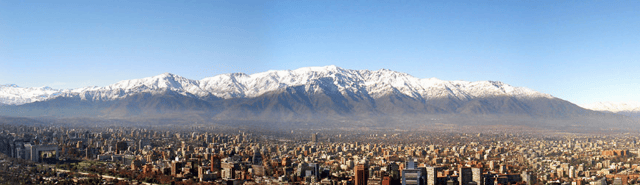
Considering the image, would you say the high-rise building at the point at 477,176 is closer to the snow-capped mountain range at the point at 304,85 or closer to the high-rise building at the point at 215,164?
the high-rise building at the point at 215,164

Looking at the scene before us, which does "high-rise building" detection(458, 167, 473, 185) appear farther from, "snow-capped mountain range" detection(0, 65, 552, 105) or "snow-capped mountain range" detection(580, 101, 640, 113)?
"snow-capped mountain range" detection(580, 101, 640, 113)

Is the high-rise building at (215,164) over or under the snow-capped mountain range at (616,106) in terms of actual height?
under

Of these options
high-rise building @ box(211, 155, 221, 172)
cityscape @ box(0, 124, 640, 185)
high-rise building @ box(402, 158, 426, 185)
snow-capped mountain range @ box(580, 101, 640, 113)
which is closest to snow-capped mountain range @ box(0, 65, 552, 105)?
snow-capped mountain range @ box(580, 101, 640, 113)

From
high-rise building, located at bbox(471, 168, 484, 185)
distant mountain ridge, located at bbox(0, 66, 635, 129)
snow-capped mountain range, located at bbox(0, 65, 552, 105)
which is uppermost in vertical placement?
snow-capped mountain range, located at bbox(0, 65, 552, 105)

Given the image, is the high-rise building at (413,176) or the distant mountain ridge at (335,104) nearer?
the high-rise building at (413,176)

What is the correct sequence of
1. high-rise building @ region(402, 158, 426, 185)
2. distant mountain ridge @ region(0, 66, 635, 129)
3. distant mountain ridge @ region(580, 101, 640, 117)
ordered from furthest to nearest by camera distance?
distant mountain ridge @ region(580, 101, 640, 117) < distant mountain ridge @ region(0, 66, 635, 129) < high-rise building @ region(402, 158, 426, 185)

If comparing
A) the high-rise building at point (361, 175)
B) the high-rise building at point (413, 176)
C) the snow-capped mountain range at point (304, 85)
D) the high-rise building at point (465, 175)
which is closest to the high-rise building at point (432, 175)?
the high-rise building at point (413, 176)

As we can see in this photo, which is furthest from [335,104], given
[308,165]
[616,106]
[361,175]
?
[361,175]
